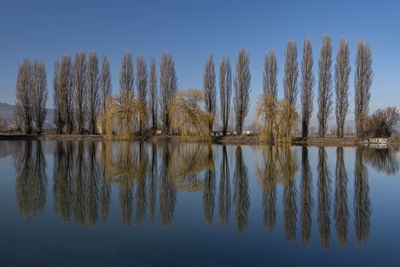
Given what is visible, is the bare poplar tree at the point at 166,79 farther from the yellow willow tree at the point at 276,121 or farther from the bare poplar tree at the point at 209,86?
the yellow willow tree at the point at 276,121

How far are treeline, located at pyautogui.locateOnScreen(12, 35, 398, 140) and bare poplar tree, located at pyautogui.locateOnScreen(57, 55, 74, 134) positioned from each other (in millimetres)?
102

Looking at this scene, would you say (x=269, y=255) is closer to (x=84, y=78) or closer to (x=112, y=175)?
(x=112, y=175)

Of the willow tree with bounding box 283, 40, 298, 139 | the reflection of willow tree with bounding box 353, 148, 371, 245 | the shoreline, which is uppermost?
the willow tree with bounding box 283, 40, 298, 139

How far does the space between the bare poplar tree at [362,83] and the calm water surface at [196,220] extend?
66.5ft

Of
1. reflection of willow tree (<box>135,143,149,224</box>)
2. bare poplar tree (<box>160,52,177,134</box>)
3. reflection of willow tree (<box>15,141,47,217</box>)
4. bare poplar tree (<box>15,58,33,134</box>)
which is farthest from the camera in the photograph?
bare poplar tree (<box>15,58,33,134</box>)

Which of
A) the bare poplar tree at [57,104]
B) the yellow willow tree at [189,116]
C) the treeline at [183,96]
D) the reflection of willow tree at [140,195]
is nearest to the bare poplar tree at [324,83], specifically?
the treeline at [183,96]

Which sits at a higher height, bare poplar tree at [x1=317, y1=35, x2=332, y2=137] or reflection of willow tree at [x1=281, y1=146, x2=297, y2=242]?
bare poplar tree at [x1=317, y1=35, x2=332, y2=137]

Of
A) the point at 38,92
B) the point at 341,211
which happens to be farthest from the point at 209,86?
the point at 341,211

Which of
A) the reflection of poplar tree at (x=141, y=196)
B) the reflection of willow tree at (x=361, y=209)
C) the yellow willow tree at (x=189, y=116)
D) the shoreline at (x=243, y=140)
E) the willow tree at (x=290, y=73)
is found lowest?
the reflection of willow tree at (x=361, y=209)

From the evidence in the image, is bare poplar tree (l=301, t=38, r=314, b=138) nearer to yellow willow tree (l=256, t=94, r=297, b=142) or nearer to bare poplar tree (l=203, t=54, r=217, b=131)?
yellow willow tree (l=256, t=94, r=297, b=142)

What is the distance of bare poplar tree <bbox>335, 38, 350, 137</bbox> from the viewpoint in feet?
83.1

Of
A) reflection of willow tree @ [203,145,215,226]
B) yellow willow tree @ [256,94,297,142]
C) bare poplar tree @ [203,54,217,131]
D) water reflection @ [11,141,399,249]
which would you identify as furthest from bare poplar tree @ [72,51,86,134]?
reflection of willow tree @ [203,145,215,226]

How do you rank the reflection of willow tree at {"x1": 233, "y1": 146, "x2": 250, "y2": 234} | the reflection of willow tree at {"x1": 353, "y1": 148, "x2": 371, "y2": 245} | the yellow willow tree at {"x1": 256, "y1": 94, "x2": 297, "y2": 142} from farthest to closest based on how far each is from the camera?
the yellow willow tree at {"x1": 256, "y1": 94, "x2": 297, "y2": 142} → the reflection of willow tree at {"x1": 233, "y1": 146, "x2": 250, "y2": 234} → the reflection of willow tree at {"x1": 353, "y1": 148, "x2": 371, "y2": 245}

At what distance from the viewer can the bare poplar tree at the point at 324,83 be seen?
84.0ft
